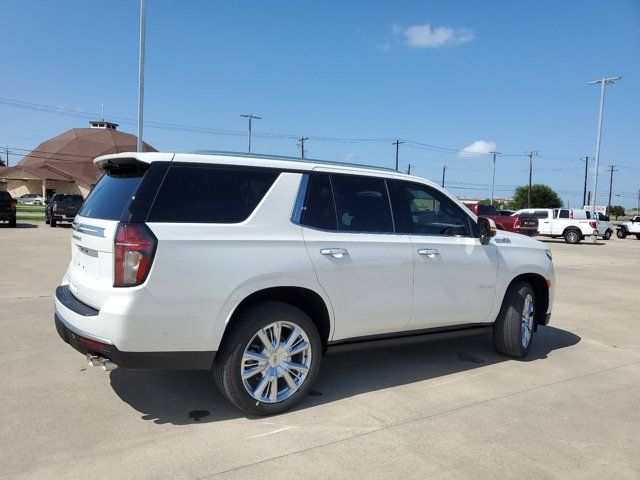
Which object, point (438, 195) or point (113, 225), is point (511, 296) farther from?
point (113, 225)

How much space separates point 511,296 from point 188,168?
3.55 m

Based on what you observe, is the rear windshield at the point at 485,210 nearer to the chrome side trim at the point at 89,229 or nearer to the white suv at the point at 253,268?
the white suv at the point at 253,268

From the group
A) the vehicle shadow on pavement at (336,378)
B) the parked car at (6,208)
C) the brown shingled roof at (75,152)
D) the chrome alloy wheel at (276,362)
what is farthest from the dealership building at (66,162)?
the chrome alloy wheel at (276,362)

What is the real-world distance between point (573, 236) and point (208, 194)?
28.9 meters

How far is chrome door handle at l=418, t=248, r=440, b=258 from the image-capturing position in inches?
176

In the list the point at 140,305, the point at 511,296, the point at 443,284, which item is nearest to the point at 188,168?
the point at 140,305

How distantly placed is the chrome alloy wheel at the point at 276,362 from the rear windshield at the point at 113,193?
1.29 meters

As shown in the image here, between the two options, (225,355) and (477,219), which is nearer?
(225,355)

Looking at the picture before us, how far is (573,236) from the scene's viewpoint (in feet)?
93.3

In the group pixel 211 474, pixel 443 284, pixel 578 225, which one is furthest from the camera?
pixel 578 225

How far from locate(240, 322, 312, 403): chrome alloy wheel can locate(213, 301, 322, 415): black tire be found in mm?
36

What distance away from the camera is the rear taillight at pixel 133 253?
10.6 feet

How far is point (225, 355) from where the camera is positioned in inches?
140

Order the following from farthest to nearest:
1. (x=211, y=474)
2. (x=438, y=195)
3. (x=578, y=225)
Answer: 1. (x=578, y=225)
2. (x=438, y=195)
3. (x=211, y=474)
